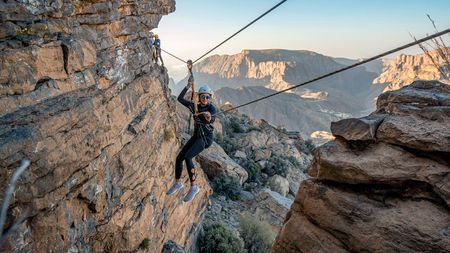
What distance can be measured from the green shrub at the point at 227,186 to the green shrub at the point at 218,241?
4012 millimetres

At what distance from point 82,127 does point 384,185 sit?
18.0 feet

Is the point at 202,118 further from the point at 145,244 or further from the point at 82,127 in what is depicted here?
the point at 145,244

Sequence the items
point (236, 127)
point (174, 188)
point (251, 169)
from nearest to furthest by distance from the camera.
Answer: point (174, 188), point (251, 169), point (236, 127)

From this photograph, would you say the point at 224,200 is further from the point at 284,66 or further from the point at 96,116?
the point at 284,66

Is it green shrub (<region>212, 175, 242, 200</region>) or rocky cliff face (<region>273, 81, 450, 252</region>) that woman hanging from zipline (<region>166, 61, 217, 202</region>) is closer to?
rocky cliff face (<region>273, 81, 450, 252</region>)

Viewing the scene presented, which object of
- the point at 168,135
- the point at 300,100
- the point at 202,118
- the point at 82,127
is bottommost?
the point at 300,100

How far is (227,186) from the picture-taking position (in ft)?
65.0

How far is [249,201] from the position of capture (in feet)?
66.6

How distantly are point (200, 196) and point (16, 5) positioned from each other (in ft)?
34.7

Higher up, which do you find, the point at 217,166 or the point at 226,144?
the point at 217,166

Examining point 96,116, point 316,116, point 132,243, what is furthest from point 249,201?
point 316,116

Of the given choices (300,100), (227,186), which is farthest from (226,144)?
(300,100)

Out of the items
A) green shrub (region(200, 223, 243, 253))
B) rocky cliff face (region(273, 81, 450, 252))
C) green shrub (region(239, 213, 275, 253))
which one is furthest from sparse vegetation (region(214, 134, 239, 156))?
rocky cliff face (region(273, 81, 450, 252))

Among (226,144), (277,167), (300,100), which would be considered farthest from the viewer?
(300,100)
